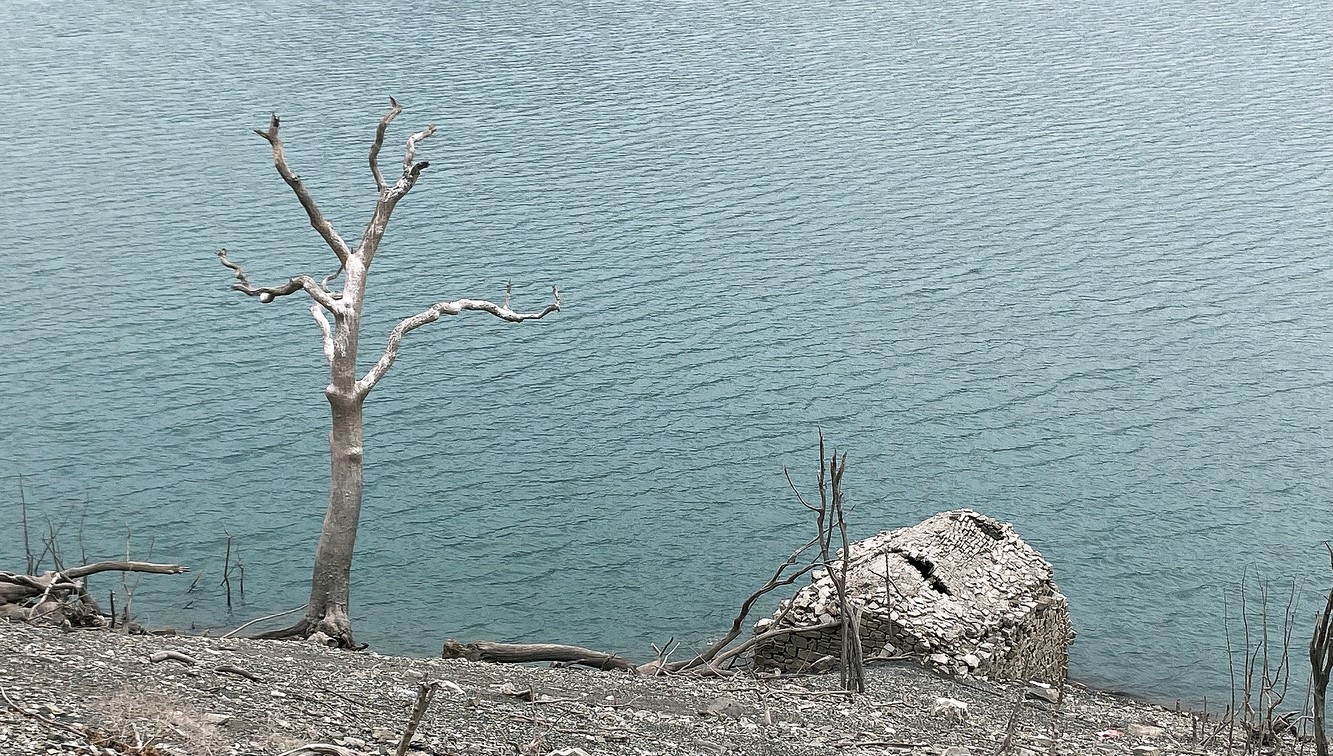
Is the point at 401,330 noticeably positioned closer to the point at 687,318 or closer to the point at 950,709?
the point at 950,709

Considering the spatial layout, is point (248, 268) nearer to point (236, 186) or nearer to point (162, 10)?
point (236, 186)

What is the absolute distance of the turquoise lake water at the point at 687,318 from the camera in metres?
17.4

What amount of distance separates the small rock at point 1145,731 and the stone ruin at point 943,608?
1524mm

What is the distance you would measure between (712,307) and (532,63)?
56.3 ft

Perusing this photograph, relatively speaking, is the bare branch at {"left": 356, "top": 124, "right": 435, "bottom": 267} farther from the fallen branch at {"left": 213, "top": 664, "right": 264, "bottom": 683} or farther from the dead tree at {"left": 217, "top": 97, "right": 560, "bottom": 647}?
the fallen branch at {"left": 213, "top": 664, "right": 264, "bottom": 683}

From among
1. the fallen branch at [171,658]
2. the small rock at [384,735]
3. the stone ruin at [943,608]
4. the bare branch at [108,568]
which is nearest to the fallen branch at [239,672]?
the fallen branch at [171,658]

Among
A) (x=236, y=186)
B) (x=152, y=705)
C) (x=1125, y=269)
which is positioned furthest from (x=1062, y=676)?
(x=236, y=186)

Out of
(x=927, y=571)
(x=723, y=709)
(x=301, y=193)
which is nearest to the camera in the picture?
(x=723, y=709)

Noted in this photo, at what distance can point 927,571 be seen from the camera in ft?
44.1

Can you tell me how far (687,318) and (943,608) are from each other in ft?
38.0

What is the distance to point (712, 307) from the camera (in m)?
24.3

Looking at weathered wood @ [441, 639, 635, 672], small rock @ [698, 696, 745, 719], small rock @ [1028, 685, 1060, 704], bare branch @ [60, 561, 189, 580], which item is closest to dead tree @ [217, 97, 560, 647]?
bare branch @ [60, 561, 189, 580]

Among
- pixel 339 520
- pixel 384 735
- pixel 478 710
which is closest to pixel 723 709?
pixel 478 710

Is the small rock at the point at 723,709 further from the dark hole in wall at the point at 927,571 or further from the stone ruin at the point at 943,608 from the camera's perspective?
the dark hole in wall at the point at 927,571
